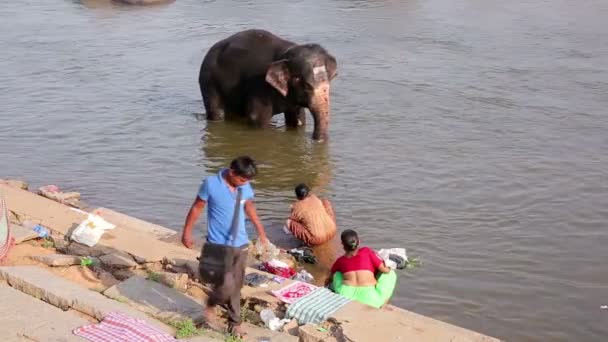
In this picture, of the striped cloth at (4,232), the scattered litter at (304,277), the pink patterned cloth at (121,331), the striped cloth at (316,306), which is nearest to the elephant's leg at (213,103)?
the scattered litter at (304,277)

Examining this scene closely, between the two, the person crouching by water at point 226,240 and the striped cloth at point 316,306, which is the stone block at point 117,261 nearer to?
the person crouching by water at point 226,240

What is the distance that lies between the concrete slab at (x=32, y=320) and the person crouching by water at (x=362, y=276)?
2.28 meters

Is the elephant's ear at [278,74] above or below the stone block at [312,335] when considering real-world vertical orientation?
above

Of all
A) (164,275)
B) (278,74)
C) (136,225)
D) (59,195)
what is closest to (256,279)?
(164,275)

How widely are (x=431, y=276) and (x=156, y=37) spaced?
17042mm

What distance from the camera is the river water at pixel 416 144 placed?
28.6 ft

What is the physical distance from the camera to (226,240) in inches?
249

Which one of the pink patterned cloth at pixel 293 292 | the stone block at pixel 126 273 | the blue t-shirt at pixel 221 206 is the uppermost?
the blue t-shirt at pixel 221 206

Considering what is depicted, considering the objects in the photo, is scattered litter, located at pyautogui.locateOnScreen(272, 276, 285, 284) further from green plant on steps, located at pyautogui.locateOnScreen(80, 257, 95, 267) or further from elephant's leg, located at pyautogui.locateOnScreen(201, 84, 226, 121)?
elephant's leg, located at pyautogui.locateOnScreen(201, 84, 226, 121)

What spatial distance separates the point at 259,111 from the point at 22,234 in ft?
21.7

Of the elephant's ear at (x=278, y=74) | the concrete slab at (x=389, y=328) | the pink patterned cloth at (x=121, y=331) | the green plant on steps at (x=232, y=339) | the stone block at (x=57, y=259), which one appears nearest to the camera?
the pink patterned cloth at (x=121, y=331)

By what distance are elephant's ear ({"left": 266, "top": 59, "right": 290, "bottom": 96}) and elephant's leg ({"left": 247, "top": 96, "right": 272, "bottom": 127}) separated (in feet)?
2.58

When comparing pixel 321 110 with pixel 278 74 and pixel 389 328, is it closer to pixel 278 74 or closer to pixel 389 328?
pixel 278 74

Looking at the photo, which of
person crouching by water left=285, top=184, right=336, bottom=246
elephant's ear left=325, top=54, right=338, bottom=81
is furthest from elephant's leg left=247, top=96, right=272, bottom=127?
person crouching by water left=285, top=184, right=336, bottom=246
